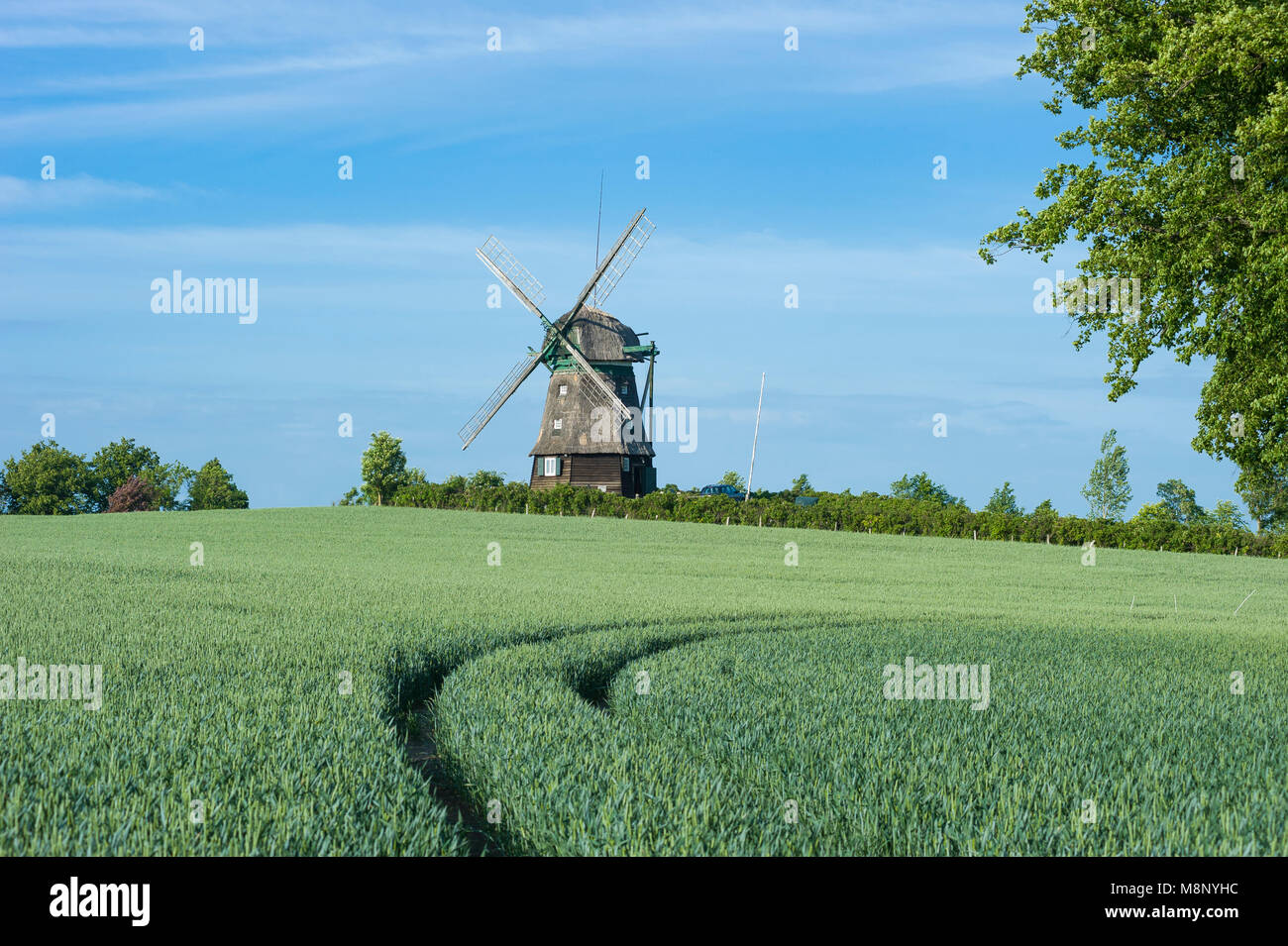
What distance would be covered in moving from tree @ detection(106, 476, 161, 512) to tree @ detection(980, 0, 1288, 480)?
80.4 meters

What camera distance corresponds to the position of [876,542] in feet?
146

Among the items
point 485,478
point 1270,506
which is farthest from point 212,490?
point 1270,506

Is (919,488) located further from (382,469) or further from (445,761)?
(445,761)

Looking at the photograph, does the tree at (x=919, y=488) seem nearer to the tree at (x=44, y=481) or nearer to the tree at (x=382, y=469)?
the tree at (x=382, y=469)

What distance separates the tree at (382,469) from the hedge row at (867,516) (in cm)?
1632

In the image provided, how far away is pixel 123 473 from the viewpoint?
82.4 meters

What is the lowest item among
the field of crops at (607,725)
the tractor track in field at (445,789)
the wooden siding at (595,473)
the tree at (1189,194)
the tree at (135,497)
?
the tractor track in field at (445,789)

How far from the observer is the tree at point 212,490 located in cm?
8744

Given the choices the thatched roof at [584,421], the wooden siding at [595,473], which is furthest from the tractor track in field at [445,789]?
the wooden siding at [595,473]

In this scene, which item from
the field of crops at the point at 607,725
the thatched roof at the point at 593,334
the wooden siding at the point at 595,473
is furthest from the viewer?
the thatched roof at the point at 593,334

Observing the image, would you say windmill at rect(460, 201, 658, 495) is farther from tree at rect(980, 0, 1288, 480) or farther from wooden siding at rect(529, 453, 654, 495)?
tree at rect(980, 0, 1288, 480)

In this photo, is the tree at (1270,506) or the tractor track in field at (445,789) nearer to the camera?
the tractor track in field at (445,789)

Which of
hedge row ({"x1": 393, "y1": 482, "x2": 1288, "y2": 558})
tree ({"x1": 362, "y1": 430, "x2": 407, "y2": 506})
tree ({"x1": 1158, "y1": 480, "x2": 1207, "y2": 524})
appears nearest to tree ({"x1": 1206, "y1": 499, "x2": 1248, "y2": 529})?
tree ({"x1": 1158, "y1": 480, "x2": 1207, "y2": 524})

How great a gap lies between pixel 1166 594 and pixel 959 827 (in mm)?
27206
